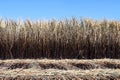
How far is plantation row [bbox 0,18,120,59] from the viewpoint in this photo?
50.1 feet

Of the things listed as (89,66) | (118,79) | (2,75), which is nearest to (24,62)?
(89,66)

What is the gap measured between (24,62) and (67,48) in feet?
11.8

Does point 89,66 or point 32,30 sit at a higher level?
point 32,30

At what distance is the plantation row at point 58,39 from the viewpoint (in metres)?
Result: 15.3

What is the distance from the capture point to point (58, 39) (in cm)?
1558

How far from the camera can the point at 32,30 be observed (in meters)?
15.7

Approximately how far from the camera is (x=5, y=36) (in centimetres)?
1546

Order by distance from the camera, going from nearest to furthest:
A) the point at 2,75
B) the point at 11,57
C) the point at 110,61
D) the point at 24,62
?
1. the point at 2,75
2. the point at 24,62
3. the point at 110,61
4. the point at 11,57

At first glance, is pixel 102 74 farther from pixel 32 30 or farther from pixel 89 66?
pixel 32 30

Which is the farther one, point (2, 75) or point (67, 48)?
point (67, 48)

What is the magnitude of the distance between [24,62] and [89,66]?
2.14 m

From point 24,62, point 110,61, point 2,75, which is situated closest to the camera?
point 2,75

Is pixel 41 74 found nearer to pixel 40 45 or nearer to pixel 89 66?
pixel 89 66

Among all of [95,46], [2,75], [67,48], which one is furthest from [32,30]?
[2,75]
